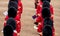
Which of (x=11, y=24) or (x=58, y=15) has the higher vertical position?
(x=11, y=24)

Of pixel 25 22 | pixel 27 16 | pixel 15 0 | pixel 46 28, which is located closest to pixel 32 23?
pixel 25 22

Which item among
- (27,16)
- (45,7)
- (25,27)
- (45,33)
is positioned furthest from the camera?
(27,16)

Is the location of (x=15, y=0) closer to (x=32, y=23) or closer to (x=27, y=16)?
(x=32, y=23)

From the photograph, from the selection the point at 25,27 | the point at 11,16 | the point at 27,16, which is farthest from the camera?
the point at 27,16

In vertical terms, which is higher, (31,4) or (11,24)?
(11,24)

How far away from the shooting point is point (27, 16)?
206 inches

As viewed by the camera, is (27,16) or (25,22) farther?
(27,16)

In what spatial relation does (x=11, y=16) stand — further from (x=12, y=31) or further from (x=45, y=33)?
(x=45, y=33)

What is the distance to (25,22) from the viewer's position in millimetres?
4852

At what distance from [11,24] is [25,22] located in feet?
6.40

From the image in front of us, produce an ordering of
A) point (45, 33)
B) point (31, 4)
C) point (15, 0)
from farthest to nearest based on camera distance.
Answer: point (31, 4) < point (15, 0) < point (45, 33)

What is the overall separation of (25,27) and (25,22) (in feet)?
0.94

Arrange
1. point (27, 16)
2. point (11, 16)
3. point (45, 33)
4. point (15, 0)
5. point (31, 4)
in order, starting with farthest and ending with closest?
point (31, 4) → point (27, 16) → point (15, 0) → point (11, 16) → point (45, 33)

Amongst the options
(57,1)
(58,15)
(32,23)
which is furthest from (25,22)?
(57,1)
